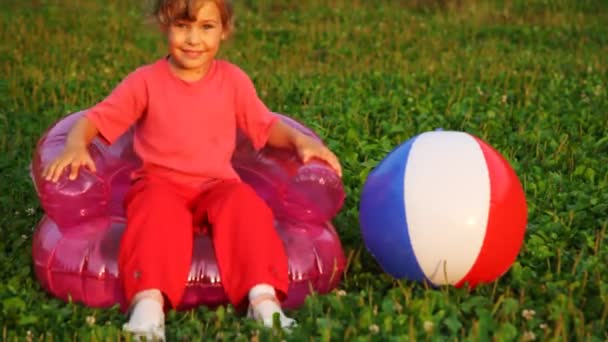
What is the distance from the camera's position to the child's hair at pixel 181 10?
4.28 meters

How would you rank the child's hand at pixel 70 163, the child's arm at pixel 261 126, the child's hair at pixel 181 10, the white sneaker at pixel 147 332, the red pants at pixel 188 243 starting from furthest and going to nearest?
the child's arm at pixel 261 126 < the child's hair at pixel 181 10 < the child's hand at pixel 70 163 < the red pants at pixel 188 243 < the white sneaker at pixel 147 332

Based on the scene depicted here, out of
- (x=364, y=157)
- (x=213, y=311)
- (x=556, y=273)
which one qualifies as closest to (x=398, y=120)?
(x=364, y=157)

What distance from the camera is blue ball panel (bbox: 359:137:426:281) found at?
415 cm

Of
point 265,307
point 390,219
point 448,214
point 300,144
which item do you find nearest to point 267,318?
point 265,307

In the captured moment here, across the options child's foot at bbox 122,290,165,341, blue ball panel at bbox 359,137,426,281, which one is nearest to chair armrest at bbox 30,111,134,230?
child's foot at bbox 122,290,165,341

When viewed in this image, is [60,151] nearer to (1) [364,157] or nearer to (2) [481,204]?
(2) [481,204]

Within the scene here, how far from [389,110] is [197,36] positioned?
11.1 ft

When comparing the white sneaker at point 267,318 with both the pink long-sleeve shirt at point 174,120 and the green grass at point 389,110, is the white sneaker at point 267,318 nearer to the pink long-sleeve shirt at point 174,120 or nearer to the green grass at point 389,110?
the green grass at point 389,110

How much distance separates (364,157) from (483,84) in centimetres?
277

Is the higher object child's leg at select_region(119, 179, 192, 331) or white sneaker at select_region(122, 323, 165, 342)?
child's leg at select_region(119, 179, 192, 331)

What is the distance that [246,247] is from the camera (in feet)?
13.4

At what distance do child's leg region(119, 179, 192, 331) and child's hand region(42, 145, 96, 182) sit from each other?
0.25 metres

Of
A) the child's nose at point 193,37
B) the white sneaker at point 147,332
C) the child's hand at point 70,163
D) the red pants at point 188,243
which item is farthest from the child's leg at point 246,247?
the child's nose at point 193,37

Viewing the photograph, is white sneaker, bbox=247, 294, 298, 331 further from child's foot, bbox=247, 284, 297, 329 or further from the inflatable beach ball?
the inflatable beach ball
